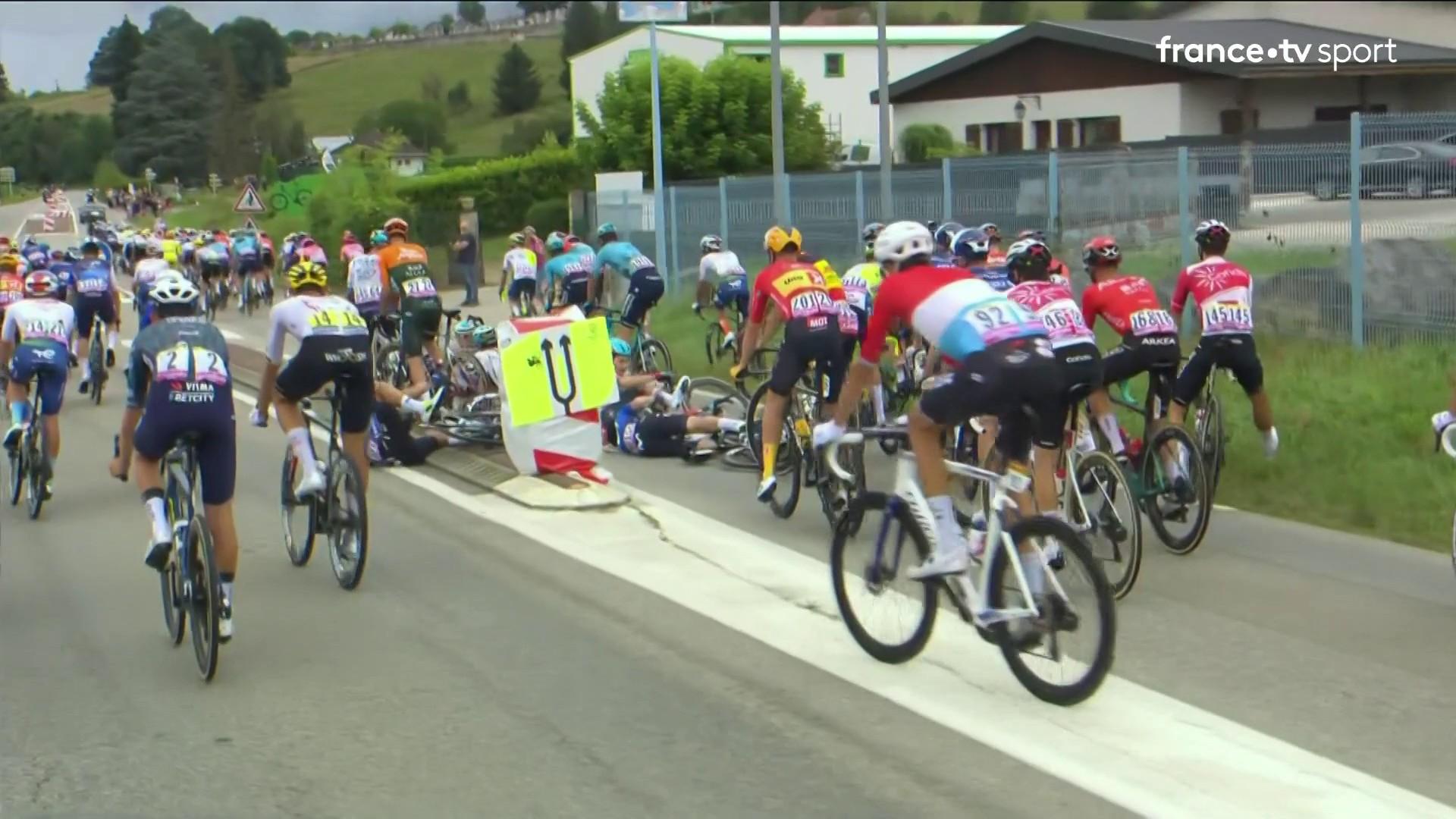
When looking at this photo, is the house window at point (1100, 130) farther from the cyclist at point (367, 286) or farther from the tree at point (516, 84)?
the tree at point (516, 84)

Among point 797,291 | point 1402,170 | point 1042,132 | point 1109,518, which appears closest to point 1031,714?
point 1109,518

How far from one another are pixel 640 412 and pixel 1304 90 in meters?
25.5

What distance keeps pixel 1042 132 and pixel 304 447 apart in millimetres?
36509

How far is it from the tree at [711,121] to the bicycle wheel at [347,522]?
35.7 m

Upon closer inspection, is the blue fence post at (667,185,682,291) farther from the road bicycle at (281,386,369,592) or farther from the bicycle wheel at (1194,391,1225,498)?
the road bicycle at (281,386,369,592)

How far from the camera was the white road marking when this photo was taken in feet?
19.1

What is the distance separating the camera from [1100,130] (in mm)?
41125

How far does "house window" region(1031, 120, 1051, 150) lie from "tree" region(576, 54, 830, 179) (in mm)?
6557

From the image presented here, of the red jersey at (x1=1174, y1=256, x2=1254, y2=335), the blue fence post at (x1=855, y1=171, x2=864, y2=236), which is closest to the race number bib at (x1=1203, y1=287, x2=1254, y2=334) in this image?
the red jersey at (x1=1174, y1=256, x2=1254, y2=335)

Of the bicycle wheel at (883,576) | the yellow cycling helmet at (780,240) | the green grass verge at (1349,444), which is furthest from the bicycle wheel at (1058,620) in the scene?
the yellow cycling helmet at (780,240)

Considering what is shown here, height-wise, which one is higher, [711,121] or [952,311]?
[711,121]

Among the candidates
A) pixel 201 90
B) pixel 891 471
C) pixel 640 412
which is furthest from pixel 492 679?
pixel 201 90

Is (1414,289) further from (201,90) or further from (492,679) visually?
(201,90)

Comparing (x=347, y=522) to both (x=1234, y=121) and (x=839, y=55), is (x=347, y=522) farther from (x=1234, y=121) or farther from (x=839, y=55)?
(x=839, y=55)
